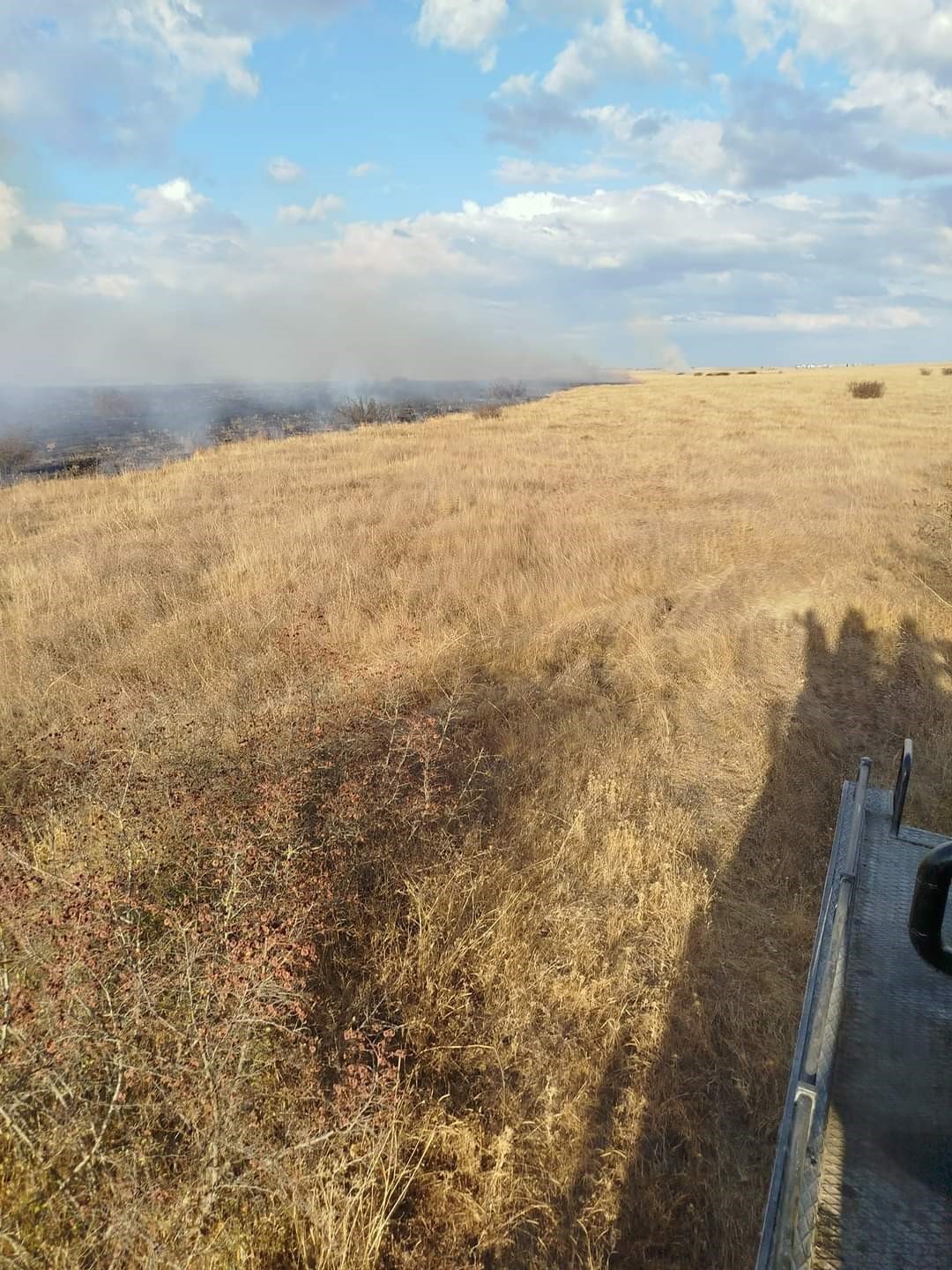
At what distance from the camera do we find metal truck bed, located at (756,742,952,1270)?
4.16 ft

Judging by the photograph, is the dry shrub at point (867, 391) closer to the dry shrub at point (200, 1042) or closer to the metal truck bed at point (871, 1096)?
the metal truck bed at point (871, 1096)

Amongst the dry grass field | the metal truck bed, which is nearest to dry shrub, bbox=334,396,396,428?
the dry grass field

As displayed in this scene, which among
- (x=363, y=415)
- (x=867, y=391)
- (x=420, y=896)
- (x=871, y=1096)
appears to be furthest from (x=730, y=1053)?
(x=867, y=391)

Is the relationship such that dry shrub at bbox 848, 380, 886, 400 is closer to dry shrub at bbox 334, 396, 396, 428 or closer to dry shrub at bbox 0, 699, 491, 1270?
dry shrub at bbox 334, 396, 396, 428

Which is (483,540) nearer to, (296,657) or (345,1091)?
(296,657)

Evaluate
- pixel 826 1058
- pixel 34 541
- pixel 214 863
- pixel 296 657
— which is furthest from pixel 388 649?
pixel 34 541

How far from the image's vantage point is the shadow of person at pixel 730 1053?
2020 mm

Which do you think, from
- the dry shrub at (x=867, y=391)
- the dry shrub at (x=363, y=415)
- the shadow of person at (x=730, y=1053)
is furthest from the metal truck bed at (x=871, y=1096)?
the dry shrub at (x=867, y=391)

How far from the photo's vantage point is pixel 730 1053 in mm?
2533

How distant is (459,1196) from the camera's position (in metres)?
1.99

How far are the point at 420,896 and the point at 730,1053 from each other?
50.9 inches

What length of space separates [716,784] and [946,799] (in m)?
1.31

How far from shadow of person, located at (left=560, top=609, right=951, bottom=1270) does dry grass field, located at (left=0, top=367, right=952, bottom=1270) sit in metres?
0.01

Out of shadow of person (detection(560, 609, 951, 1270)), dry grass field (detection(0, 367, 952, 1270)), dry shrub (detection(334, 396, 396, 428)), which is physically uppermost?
dry shrub (detection(334, 396, 396, 428))
